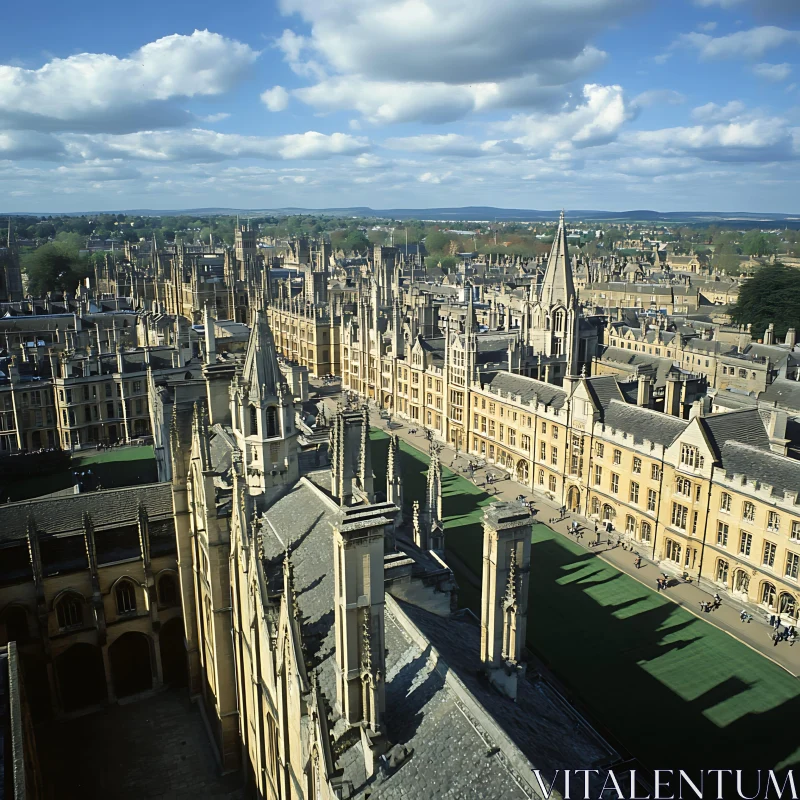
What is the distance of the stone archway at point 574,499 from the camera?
158 feet

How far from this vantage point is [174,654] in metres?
31.1

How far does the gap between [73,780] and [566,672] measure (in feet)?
67.5

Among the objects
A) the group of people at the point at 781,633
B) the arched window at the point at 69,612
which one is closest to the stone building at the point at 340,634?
the arched window at the point at 69,612

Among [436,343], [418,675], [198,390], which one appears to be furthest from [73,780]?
[436,343]

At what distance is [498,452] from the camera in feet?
189

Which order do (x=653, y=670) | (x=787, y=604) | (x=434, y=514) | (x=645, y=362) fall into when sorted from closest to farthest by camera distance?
1. (x=434, y=514)
2. (x=653, y=670)
3. (x=787, y=604)
4. (x=645, y=362)

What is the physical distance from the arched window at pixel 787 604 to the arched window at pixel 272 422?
87.4 feet

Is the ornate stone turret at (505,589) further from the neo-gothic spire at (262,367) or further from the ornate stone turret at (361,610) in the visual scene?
the neo-gothic spire at (262,367)

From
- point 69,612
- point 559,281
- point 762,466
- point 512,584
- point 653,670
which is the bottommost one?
point 653,670

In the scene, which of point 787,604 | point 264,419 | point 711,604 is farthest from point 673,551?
point 264,419

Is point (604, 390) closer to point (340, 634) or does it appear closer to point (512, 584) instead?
point (512, 584)

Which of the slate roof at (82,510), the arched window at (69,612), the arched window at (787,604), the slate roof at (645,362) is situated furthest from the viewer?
the slate roof at (645,362)

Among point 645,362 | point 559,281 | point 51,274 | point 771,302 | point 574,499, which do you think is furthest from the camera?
point 51,274

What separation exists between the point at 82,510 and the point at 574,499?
107ft
